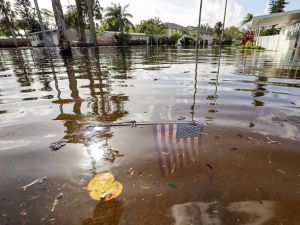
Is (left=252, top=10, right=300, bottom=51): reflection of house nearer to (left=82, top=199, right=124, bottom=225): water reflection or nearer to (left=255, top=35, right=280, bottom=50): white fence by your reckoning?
(left=255, top=35, right=280, bottom=50): white fence

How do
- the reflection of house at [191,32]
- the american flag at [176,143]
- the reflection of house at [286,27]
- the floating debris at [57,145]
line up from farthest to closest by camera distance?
the reflection of house at [191,32]
the reflection of house at [286,27]
the floating debris at [57,145]
the american flag at [176,143]

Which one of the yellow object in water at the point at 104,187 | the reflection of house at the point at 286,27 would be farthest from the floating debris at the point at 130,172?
the reflection of house at the point at 286,27

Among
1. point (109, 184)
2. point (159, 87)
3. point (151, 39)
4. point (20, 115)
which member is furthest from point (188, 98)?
point (151, 39)

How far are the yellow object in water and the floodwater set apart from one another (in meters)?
0.05

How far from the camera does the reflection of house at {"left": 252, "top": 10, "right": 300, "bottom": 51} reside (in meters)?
18.1

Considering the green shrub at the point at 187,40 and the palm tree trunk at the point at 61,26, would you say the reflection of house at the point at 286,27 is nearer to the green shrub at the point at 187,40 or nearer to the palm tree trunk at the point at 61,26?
the palm tree trunk at the point at 61,26

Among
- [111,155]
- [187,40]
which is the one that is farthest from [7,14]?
[111,155]

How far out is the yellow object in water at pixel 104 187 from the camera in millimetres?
1659

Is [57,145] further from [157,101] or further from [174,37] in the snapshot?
[174,37]

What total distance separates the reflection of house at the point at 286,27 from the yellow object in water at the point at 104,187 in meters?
21.2

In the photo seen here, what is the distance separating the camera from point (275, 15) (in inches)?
696

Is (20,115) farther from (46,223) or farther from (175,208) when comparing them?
(175,208)

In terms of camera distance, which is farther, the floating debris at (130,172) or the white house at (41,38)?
the white house at (41,38)

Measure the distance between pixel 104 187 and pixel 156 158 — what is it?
2.08 ft
